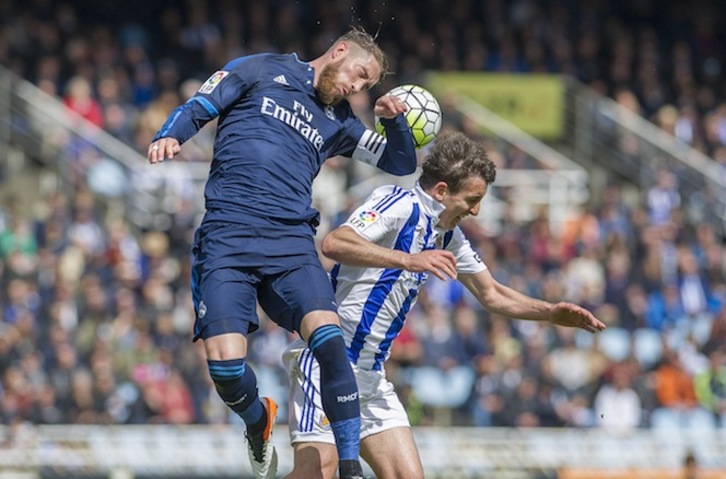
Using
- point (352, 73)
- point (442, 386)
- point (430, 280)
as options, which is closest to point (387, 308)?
point (352, 73)

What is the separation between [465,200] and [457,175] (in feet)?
0.49

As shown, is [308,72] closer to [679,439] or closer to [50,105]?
[679,439]

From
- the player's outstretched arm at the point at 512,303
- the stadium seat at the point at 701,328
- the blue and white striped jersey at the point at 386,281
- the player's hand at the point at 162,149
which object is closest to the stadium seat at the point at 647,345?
the stadium seat at the point at 701,328

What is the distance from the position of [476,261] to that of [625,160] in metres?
14.6

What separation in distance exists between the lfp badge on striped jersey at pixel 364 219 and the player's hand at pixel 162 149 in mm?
→ 1056

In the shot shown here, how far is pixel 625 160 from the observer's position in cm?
2330

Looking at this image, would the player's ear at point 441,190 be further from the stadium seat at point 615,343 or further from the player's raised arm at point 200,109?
the stadium seat at point 615,343

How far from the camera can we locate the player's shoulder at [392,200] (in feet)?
27.4

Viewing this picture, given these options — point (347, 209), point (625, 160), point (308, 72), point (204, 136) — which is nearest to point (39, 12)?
point (204, 136)

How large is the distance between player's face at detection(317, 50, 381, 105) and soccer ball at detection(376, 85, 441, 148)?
53cm

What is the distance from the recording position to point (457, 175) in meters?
8.39

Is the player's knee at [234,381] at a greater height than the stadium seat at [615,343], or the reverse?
Result: the player's knee at [234,381]

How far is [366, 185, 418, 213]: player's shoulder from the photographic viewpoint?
8352 mm

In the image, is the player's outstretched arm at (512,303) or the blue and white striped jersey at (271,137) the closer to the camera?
the blue and white striped jersey at (271,137)
